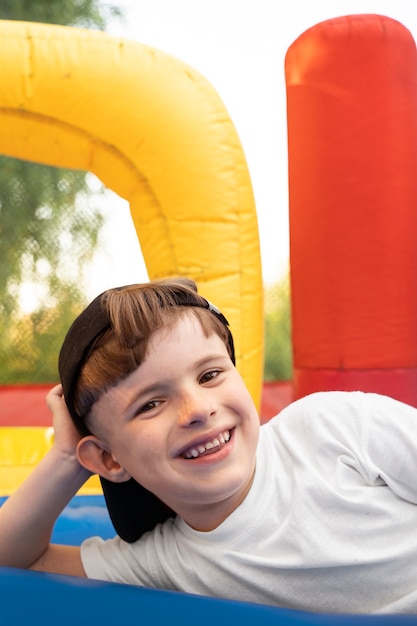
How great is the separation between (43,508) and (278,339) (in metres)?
3.10

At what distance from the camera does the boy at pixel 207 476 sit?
2.52ft

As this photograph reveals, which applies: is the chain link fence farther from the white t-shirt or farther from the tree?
the white t-shirt

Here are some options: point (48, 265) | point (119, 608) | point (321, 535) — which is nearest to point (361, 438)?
point (321, 535)

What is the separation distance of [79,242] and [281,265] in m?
1.22

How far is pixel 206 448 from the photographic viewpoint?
76 cm

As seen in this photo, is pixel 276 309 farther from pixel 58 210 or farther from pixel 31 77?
pixel 31 77

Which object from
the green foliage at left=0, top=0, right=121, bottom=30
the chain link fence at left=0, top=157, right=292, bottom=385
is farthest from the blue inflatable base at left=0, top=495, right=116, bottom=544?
the green foliage at left=0, top=0, right=121, bottom=30

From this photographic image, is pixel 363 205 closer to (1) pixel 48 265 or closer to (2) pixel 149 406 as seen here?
(2) pixel 149 406

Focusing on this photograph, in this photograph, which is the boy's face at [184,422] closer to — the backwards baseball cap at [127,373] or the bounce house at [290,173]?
the backwards baseball cap at [127,373]

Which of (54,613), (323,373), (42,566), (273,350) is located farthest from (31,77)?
(273,350)

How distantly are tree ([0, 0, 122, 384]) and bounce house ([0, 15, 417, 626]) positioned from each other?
8.09 ft

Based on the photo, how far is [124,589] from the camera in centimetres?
72

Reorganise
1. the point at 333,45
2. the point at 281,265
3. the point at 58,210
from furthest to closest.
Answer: the point at 58,210, the point at 281,265, the point at 333,45

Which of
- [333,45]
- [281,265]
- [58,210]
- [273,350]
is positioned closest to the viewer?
[333,45]
